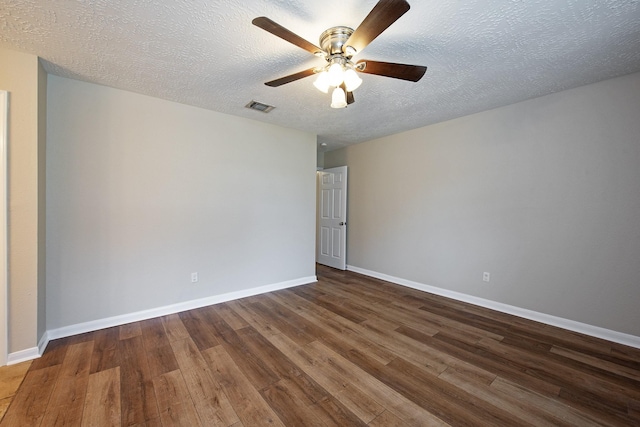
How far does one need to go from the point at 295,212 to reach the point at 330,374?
250cm

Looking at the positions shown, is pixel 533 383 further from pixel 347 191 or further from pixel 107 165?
pixel 107 165

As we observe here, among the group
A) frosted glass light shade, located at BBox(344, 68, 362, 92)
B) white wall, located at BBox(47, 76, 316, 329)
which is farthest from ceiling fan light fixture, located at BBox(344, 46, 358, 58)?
white wall, located at BBox(47, 76, 316, 329)

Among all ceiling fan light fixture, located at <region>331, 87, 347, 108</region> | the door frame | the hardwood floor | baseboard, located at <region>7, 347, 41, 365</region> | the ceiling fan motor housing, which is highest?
the ceiling fan motor housing

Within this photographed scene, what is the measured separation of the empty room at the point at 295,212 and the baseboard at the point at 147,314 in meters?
0.02

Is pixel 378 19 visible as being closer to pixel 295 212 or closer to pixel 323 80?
pixel 323 80

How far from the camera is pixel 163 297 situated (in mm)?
2895

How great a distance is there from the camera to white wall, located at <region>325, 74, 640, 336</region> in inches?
Answer: 93.4

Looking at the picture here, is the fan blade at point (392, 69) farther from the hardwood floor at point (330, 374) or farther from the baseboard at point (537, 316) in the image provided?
the baseboard at point (537, 316)

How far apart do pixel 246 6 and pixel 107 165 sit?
2.18m

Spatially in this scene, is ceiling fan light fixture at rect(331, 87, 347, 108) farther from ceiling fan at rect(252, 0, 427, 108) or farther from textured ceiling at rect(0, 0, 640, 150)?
textured ceiling at rect(0, 0, 640, 150)

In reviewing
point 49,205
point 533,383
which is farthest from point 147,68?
point 533,383

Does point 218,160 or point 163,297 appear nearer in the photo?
point 163,297

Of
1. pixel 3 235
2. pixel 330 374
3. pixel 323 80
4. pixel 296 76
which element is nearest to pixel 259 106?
pixel 296 76

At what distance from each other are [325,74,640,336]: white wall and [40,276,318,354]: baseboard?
2.29 meters
